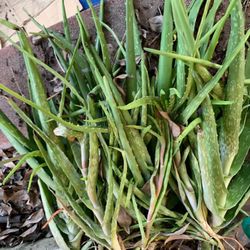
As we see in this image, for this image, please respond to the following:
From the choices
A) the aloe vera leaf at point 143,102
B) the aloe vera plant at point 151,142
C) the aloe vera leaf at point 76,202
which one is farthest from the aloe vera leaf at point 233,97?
the aloe vera leaf at point 76,202

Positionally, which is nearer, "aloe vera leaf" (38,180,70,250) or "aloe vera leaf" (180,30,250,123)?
"aloe vera leaf" (180,30,250,123)

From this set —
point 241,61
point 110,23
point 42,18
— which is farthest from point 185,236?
point 42,18

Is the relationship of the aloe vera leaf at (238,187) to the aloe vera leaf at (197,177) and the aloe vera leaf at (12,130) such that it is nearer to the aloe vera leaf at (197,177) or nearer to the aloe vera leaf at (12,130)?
the aloe vera leaf at (197,177)

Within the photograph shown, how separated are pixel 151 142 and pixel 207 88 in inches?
5.5

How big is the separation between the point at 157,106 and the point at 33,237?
44 centimetres

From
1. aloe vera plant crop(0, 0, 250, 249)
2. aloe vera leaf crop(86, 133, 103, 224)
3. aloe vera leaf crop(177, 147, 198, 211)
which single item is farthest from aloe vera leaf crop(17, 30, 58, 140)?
aloe vera leaf crop(177, 147, 198, 211)

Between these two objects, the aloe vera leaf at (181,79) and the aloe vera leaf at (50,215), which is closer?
the aloe vera leaf at (181,79)

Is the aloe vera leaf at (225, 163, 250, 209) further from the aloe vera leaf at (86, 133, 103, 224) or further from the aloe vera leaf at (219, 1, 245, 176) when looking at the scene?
the aloe vera leaf at (86, 133, 103, 224)

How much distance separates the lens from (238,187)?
2.33 feet

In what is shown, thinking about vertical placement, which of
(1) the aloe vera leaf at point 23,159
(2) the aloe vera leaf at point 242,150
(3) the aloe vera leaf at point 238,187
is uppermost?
(1) the aloe vera leaf at point 23,159

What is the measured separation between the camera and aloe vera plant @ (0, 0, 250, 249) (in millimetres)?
660

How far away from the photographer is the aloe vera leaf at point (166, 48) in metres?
0.68

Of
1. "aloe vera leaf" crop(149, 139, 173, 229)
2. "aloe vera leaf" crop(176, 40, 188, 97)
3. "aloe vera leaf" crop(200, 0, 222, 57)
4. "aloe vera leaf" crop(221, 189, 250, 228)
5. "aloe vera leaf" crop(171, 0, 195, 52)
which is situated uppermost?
"aloe vera leaf" crop(171, 0, 195, 52)

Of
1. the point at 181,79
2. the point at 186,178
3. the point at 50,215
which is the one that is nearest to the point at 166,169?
the point at 186,178
